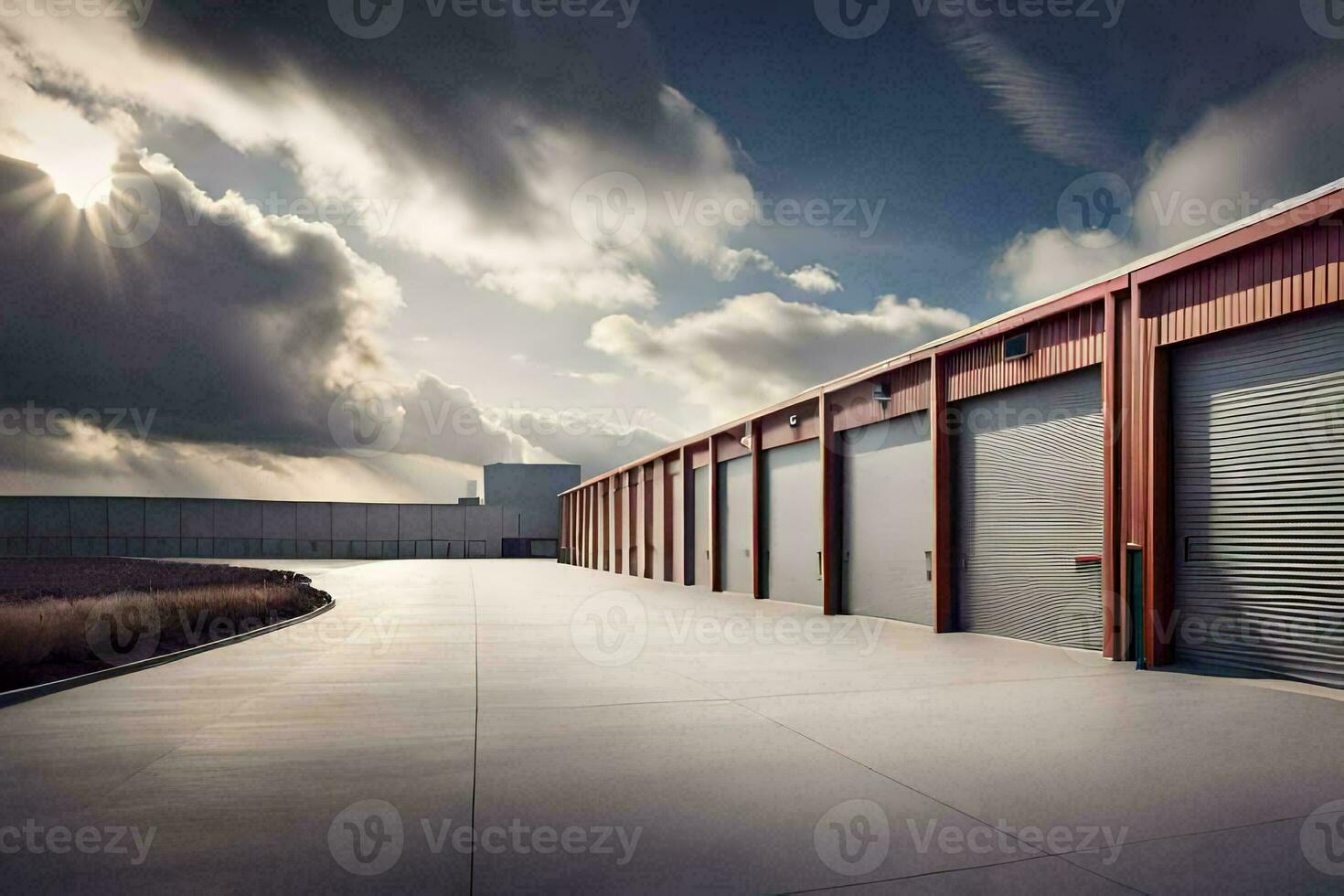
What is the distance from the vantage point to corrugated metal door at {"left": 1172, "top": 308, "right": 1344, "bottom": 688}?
880 centimetres

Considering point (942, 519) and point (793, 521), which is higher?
point (942, 519)

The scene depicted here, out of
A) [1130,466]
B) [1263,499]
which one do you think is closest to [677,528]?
[1130,466]

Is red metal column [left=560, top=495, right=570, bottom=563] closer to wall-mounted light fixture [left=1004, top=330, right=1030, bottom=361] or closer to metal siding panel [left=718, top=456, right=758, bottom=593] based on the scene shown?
metal siding panel [left=718, top=456, right=758, bottom=593]

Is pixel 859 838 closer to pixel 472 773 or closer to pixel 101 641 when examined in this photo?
pixel 472 773

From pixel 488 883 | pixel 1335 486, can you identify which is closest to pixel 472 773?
pixel 488 883

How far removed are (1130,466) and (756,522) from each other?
12728 millimetres

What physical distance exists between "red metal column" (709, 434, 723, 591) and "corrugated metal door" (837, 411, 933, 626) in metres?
8.14

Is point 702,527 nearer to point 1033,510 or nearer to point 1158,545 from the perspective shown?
point 1033,510

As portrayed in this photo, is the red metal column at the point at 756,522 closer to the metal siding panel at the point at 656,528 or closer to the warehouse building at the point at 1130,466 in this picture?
the warehouse building at the point at 1130,466

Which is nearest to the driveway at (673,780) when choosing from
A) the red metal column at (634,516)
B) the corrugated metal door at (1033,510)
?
the corrugated metal door at (1033,510)

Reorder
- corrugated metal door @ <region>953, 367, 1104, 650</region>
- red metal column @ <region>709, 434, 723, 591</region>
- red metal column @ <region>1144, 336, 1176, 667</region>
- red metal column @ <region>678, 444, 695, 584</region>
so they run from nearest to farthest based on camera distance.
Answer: red metal column @ <region>1144, 336, 1176, 667</region> → corrugated metal door @ <region>953, 367, 1104, 650</region> → red metal column @ <region>709, 434, 723, 591</region> → red metal column @ <region>678, 444, 695, 584</region>

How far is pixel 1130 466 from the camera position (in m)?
10.8

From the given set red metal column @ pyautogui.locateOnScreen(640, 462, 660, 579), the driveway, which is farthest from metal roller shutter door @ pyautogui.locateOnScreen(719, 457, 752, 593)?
the driveway

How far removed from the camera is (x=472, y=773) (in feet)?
18.6
